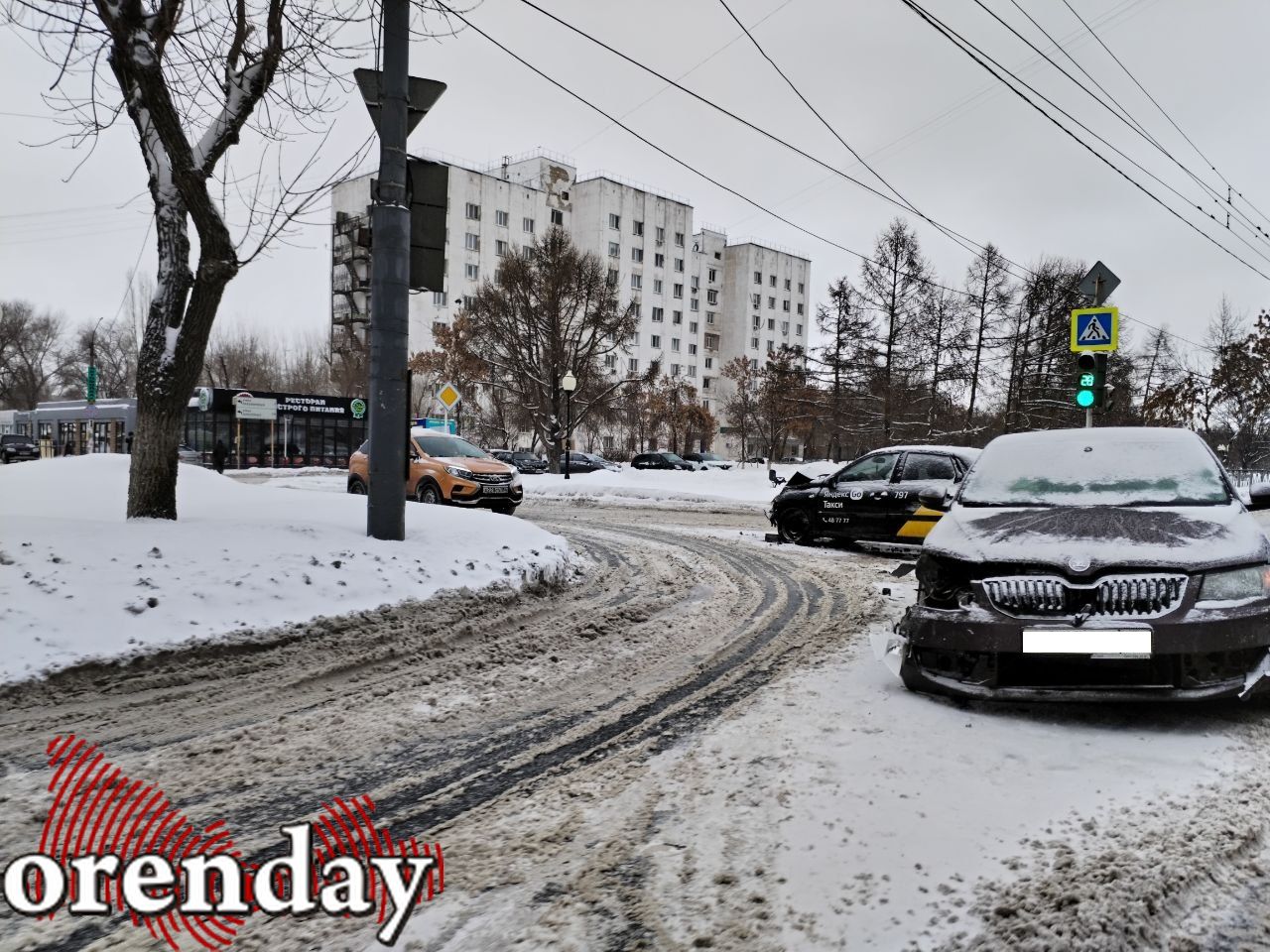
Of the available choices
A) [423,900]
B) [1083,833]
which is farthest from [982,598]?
[423,900]

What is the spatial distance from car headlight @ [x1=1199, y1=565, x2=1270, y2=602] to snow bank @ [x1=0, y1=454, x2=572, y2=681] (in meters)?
5.24

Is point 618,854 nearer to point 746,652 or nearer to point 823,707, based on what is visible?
point 823,707

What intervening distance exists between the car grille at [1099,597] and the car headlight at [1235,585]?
134mm

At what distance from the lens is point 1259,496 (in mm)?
5180

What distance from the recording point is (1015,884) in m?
2.43

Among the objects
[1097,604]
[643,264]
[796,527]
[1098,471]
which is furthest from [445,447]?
[643,264]

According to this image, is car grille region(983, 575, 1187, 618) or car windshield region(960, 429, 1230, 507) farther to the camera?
car windshield region(960, 429, 1230, 507)

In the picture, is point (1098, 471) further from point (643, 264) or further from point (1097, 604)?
point (643, 264)

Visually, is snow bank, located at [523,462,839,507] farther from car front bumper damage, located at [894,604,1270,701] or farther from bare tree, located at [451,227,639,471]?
car front bumper damage, located at [894,604,1270,701]

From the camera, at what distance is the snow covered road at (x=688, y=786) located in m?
2.26

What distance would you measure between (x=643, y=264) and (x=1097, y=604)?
82.0 metres

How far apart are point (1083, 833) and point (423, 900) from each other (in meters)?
2.22

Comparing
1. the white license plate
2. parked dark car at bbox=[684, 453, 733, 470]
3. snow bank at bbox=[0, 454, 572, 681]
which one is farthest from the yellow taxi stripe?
parked dark car at bbox=[684, 453, 733, 470]

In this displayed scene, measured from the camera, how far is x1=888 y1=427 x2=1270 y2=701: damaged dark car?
3.67 meters
